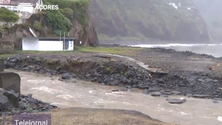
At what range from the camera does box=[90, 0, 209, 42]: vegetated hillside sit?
144m

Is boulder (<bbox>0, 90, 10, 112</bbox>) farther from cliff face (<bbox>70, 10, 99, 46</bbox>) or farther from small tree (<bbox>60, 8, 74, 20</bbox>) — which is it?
small tree (<bbox>60, 8, 74, 20</bbox>)

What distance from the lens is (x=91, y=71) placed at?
3044 cm

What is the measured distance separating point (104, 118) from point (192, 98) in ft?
37.4

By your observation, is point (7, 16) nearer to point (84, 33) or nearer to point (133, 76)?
point (84, 33)

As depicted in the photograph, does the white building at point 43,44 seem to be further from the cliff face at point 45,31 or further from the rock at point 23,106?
the rock at point 23,106

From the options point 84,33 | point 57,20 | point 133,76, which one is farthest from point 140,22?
point 133,76

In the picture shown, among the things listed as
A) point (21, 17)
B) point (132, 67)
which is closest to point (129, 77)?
point (132, 67)

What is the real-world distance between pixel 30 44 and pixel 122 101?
30267 millimetres

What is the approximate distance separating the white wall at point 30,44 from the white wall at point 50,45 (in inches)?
26.9

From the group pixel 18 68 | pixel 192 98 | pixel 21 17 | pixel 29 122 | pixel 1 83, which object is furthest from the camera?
pixel 21 17

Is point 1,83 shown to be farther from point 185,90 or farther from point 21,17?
point 21,17

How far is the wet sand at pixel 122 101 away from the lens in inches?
688

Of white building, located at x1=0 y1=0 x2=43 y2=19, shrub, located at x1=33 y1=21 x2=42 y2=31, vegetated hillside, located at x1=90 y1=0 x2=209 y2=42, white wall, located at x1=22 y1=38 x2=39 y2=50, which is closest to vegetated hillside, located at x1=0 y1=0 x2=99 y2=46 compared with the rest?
shrub, located at x1=33 y1=21 x2=42 y2=31

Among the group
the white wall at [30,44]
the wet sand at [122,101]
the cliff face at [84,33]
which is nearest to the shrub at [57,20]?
the cliff face at [84,33]
